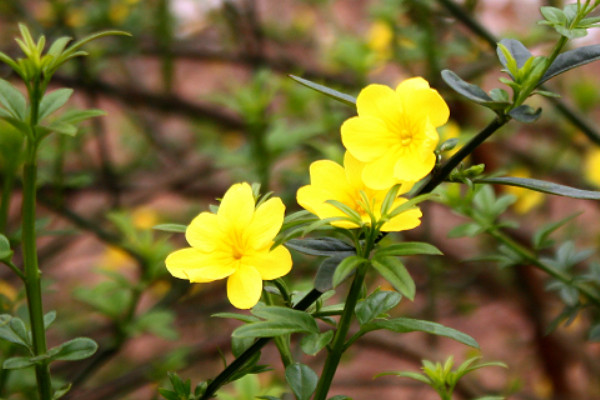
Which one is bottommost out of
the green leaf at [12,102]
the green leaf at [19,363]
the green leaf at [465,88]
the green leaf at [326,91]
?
the green leaf at [19,363]

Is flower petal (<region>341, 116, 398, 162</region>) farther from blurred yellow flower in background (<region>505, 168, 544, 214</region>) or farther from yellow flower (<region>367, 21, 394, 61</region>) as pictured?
blurred yellow flower in background (<region>505, 168, 544, 214</region>)

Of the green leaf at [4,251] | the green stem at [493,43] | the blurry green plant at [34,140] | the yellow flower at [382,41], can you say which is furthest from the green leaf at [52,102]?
the yellow flower at [382,41]

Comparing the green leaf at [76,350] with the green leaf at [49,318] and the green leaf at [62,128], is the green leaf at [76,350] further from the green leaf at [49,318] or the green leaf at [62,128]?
the green leaf at [62,128]

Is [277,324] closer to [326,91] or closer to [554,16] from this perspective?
[326,91]

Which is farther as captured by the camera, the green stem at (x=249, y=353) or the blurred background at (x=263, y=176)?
the blurred background at (x=263, y=176)

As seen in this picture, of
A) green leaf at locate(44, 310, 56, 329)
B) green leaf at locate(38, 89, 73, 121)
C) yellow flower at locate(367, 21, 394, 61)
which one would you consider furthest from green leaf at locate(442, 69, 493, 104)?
yellow flower at locate(367, 21, 394, 61)

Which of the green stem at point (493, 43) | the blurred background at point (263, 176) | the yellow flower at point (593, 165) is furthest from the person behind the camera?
the yellow flower at point (593, 165)

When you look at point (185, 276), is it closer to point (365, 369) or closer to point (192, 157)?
point (365, 369)
